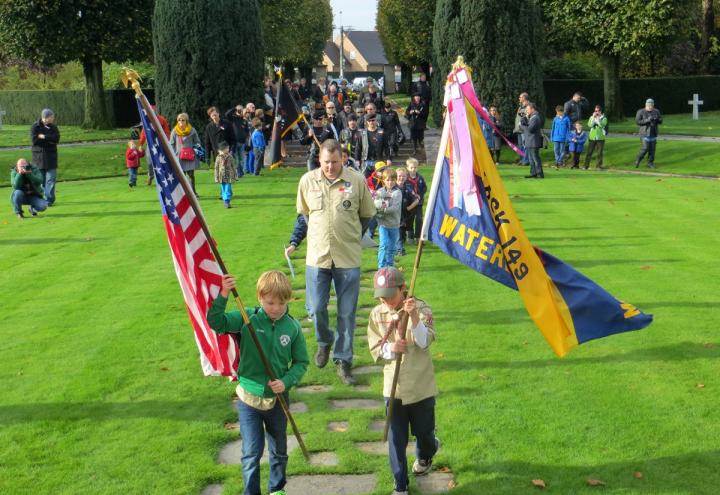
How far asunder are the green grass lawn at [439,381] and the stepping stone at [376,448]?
100mm

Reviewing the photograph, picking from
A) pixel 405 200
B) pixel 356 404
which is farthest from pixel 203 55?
pixel 356 404

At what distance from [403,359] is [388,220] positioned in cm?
717

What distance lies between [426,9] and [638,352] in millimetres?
50820

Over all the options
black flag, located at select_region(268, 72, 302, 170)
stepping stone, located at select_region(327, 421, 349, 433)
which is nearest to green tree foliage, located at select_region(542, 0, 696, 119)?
black flag, located at select_region(268, 72, 302, 170)

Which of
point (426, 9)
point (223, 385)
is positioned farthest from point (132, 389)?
point (426, 9)

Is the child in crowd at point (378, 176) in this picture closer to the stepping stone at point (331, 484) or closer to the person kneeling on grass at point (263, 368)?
the stepping stone at point (331, 484)

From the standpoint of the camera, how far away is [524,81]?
114ft

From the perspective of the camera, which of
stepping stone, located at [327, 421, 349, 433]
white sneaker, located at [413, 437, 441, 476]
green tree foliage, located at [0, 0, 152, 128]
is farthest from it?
green tree foliage, located at [0, 0, 152, 128]

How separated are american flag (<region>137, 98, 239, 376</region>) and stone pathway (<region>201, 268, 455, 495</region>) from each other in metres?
0.98

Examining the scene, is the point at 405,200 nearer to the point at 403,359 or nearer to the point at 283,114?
the point at 283,114

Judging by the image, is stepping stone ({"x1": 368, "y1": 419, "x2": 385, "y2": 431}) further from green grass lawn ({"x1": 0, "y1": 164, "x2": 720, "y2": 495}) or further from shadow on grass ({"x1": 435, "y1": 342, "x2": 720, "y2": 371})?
shadow on grass ({"x1": 435, "y1": 342, "x2": 720, "y2": 371})

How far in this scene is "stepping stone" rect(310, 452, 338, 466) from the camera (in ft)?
Answer: 24.9

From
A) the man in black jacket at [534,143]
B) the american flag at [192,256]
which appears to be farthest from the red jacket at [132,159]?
the american flag at [192,256]

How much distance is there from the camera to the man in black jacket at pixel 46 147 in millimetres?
22562
